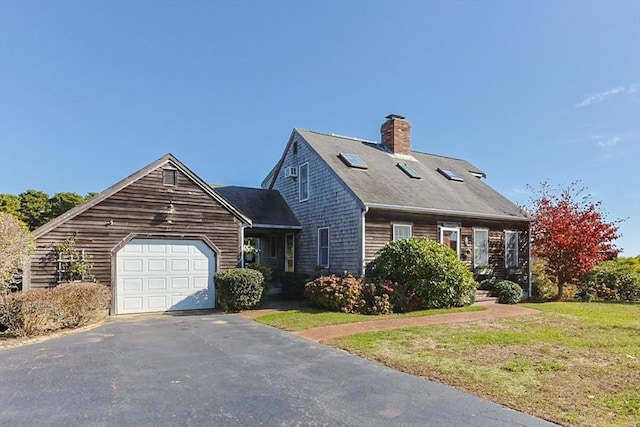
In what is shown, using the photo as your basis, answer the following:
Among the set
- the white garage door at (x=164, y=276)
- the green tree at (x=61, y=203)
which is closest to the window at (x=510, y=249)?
the white garage door at (x=164, y=276)

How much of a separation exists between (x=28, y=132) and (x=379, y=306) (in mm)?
15266

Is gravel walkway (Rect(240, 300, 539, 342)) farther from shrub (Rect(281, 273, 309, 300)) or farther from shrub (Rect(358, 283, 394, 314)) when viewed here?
shrub (Rect(358, 283, 394, 314))

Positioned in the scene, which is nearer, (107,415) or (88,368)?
(107,415)

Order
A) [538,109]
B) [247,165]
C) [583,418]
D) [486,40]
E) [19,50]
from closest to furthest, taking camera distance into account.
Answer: [583,418]
[19,50]
[486,40]
[538,109]
[247,165]

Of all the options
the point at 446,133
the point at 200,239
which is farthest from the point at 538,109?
the point at 200,239

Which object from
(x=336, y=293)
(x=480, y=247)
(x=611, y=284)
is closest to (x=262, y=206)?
(x=336, y=293)

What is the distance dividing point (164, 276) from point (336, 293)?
561 centimetres

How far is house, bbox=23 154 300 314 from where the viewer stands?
1207 cm

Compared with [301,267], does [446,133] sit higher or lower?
higher

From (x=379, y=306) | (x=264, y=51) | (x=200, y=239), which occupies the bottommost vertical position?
(x=379, y=306)

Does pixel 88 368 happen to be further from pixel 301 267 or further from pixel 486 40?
pixel 486 40

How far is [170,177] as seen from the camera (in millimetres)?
13469

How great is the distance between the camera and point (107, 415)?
4.62 metres

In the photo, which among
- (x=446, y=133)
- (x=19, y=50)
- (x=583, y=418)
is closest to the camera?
(x=583, y=418)
